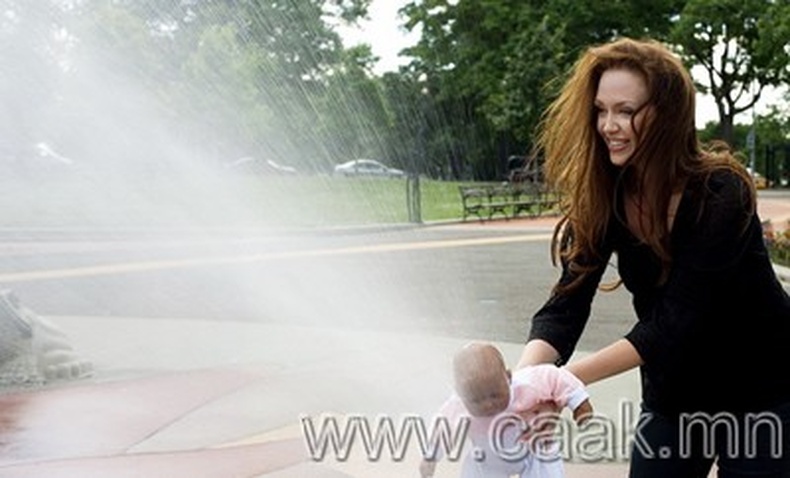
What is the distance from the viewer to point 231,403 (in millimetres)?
6594

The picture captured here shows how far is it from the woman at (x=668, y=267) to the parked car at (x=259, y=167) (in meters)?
34.0

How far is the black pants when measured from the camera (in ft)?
7.77

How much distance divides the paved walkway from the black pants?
2515 mm

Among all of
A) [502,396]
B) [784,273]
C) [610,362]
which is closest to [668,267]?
[610,362]

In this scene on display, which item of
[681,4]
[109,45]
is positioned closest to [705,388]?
[109,45]

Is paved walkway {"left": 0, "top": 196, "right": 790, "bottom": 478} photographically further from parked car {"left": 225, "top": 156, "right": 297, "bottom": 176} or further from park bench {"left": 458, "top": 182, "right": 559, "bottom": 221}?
parked car {"left": 225, "top": 156, "right": 297, "bottom": 176}

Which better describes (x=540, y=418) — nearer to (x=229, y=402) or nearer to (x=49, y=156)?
(x=229, y=402)

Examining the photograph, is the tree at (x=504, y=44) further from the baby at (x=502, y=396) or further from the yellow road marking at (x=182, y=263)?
the baby at (x=502, y=396)

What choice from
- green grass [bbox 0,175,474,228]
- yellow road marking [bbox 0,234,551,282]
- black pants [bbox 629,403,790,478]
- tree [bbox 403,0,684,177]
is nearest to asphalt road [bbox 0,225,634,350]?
yellow road marking [bbox 0,234,551,282]

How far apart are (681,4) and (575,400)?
51.0 m

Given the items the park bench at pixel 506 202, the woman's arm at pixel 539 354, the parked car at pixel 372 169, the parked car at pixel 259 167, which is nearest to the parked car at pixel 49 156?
the parked car at pixel 259 167

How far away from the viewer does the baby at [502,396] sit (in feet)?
7.13

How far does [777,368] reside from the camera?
2.36m

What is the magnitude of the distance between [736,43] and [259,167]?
22.8 metres
